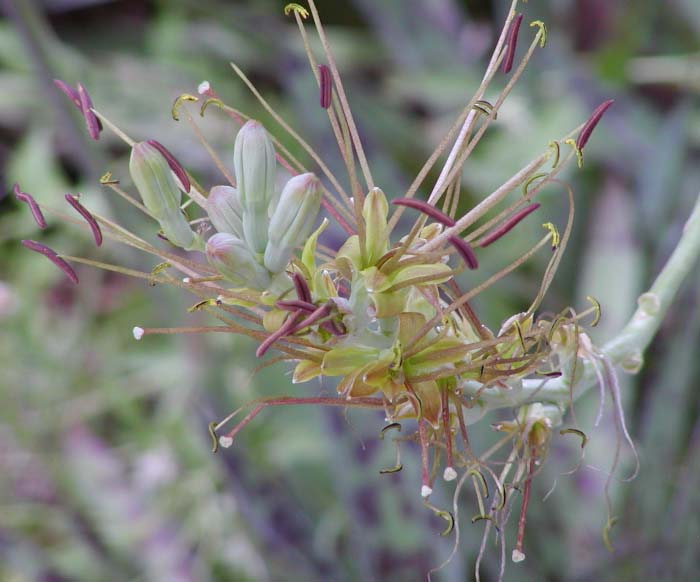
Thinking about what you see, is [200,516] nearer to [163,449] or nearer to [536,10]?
[163,449]

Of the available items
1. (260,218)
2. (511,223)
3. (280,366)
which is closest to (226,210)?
(260,218)

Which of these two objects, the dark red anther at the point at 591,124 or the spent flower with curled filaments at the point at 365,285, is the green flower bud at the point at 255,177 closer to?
the spent flower with curled filaments at the point at 365,285

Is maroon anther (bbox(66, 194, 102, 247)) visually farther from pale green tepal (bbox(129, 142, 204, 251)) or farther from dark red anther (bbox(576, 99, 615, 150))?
dark red anther (bbox(576, 99, 615, 150))

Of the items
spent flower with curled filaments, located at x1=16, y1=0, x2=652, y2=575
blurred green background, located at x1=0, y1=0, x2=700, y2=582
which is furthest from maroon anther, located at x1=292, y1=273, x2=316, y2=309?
blurred green background, located at x1=0, y1=0, x2=700, y2=582

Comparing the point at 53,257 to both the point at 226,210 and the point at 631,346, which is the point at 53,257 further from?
the point at 631,346

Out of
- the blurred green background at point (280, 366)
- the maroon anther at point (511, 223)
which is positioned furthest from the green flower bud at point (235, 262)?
the blurred green background at point (280, 366)

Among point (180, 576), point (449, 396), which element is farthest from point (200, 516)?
point (449, 396)
